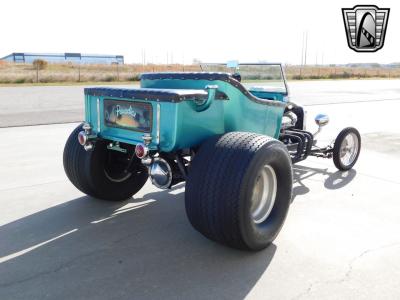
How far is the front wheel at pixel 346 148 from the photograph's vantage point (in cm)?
555

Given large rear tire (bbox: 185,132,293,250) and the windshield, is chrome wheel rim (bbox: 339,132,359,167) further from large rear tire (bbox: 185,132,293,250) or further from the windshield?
large rear tire (bbox: 185,132,293,250)

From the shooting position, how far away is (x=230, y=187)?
289 centimetres

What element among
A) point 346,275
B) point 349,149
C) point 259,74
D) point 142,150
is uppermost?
point 259,74

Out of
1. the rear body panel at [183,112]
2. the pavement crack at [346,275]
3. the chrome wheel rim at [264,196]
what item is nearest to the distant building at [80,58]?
the rear body panel at [183,112]

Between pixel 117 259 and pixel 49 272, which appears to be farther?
pixel 117 259

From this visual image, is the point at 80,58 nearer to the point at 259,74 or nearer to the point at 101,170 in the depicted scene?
the point at 259,74

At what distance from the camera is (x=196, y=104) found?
327 cm

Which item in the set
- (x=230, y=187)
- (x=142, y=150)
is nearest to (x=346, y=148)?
(x=230, y=187)

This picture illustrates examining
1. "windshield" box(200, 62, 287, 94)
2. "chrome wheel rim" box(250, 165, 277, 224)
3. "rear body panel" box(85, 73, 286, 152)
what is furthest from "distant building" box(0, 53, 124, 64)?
"chrome wheel rim" box(250, 165, 277, 224)

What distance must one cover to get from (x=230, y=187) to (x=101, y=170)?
5.69 ft

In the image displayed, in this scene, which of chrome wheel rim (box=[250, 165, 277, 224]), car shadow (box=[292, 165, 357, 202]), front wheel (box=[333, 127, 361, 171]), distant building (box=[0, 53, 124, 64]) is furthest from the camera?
distant building (box=[0, 53, 124, 64])

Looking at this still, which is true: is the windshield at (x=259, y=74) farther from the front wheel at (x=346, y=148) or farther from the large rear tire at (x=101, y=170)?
the large rear tire at (x=101, y=170)

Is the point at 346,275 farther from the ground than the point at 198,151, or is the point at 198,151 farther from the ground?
the point at 198,151

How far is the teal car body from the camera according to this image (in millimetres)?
3164
